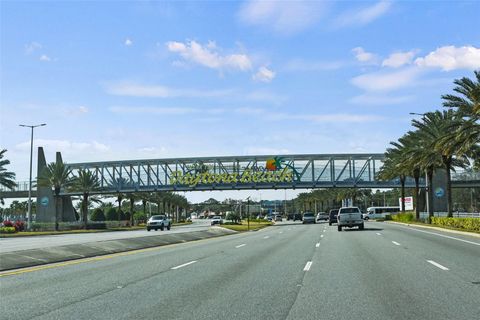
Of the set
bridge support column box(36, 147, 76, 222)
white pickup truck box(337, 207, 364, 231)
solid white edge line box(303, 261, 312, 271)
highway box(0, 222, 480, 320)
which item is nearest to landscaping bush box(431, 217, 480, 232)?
white pickup truck box(337, 207, 364, 231)

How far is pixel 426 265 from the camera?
15797 mm

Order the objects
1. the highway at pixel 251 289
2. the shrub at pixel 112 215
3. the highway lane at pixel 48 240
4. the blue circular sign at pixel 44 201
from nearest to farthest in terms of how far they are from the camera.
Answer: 1. the highway at pixel 251 289
2. the highway lane at pixel 48 240
3. the blue circular sign at pixel 44 201
4. the shrub at pixel 112 215

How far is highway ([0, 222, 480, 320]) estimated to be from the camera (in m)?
9.02

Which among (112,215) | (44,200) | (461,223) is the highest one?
(44,200)

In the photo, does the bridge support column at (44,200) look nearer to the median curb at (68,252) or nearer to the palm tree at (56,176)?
the palm tree at (56,176)

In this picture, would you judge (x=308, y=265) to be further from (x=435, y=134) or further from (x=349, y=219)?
(x=435, y=134)

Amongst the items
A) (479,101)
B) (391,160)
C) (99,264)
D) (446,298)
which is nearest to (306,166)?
(391,160)

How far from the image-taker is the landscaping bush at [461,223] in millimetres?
37334

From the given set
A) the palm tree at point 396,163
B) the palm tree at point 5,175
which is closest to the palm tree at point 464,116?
the palm tree at point 396,163

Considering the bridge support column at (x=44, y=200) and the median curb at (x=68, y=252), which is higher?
the bridge support column at (x=44, y=200)

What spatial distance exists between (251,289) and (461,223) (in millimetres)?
33653

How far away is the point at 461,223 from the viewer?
40969mm

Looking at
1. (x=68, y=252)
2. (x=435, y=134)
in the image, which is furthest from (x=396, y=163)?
(x=68, y=252)

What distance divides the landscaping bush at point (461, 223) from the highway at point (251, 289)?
20752 mm
